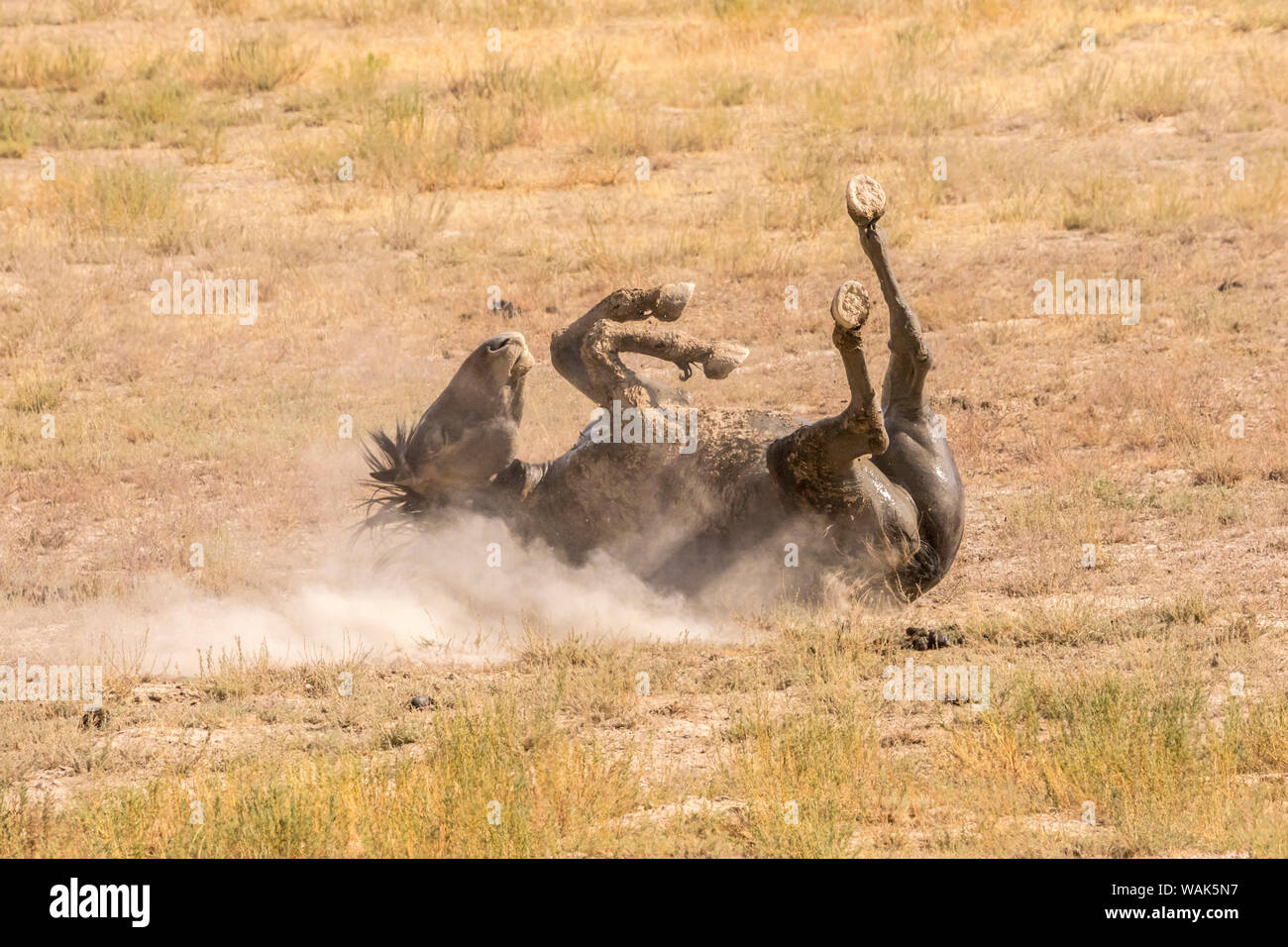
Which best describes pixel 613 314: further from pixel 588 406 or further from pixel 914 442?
pixel 588 406

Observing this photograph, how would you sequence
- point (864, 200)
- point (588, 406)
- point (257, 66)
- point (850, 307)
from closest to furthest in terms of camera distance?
point (850, 307) < point (864, 200) < point (588, 406) < point (257, 66)

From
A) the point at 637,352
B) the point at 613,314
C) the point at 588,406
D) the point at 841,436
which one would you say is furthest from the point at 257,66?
the point at 841,436

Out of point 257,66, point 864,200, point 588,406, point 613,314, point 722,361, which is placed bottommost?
point 722,361

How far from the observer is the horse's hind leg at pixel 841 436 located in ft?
18.6

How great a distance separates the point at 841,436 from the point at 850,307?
0.54 metres

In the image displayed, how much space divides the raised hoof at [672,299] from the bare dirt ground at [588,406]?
118 centimetres

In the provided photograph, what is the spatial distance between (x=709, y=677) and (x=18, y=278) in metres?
8.66

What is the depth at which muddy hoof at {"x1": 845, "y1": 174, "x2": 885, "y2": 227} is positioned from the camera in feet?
20.0

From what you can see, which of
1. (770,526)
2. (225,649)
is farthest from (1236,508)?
(225,649)

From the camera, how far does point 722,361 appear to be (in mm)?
6461

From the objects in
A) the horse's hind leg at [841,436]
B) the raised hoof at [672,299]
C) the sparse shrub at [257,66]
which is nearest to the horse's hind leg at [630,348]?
the raised hoof at [672,299]

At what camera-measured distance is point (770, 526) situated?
6258 mm

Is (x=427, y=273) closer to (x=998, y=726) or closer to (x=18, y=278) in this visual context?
(x=18, y=278)

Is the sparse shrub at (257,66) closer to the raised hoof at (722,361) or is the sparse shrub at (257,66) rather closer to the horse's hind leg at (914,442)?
the raised hoof at (722,361)
